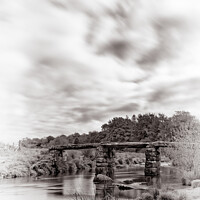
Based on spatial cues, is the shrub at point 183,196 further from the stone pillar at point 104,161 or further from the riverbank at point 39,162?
the riverbank at point 39,162

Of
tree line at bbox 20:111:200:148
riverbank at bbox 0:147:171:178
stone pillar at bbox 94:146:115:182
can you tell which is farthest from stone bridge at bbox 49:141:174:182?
tree line at bbox 20:111:200:148

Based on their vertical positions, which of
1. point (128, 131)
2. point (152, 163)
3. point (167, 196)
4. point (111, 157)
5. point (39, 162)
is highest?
point (128, 131)

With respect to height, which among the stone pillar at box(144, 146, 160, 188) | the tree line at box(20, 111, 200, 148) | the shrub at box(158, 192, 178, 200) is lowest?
the shrub at box(158, 192, 178, 200)

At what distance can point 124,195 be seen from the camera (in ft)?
74.1

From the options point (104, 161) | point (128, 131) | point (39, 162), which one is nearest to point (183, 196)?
point (104, 161)

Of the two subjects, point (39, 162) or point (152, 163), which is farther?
point (39, 162)

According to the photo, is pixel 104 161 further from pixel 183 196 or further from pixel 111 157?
pixel 183 196

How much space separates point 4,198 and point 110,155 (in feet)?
56.6

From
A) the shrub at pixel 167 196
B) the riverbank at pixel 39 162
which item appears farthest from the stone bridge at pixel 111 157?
the shrub at pixel 167 196

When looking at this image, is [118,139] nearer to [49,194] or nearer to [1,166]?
[1,166]

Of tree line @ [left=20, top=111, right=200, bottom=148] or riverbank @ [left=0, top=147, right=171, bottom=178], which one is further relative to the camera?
tree line @ [left=20, top=111, right=200, bottom=148]

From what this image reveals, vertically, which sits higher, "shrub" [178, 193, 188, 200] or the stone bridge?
the stone bridge

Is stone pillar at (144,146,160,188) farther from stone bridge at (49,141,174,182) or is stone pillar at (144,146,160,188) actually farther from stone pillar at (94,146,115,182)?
stone pillar at (94,146,115,182)

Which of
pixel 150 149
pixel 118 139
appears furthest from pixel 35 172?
pixel 118 139
